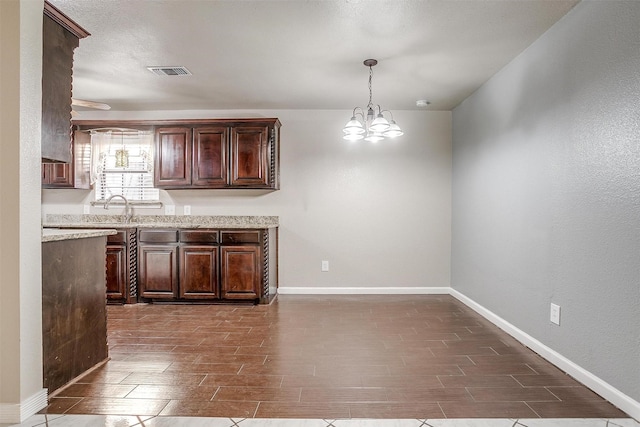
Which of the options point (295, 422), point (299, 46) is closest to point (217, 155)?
point (299, 46)

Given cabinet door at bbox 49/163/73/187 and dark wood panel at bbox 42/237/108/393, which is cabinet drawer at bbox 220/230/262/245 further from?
cabinet door at bbox 49/163/73/187

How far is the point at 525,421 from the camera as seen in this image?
1.82 m

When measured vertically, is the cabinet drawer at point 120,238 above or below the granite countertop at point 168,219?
below

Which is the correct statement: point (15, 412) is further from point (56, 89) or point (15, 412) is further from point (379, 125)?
point (379, 125)

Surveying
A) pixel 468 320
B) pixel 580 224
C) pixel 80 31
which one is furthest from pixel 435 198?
pixel 80 31

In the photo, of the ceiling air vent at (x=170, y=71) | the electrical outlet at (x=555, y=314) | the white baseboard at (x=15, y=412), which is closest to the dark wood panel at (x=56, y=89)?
the ceiling air vent at (x=170, y=71)

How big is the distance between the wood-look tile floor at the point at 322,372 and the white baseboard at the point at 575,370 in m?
0.04

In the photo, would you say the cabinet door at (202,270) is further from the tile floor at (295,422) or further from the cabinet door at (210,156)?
the tile floor at (295,422)

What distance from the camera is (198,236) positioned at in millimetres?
4152

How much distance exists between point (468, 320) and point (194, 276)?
112 inches

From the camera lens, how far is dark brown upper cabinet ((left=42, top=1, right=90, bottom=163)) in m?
2.03

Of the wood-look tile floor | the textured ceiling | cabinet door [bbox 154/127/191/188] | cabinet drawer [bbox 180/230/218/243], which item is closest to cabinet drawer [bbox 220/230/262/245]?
cabinet drawer [bbox 180/230/218/243]

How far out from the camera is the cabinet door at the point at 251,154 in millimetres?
4387

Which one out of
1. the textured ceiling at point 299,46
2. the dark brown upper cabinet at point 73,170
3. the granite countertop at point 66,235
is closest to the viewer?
the granite countertop at point 66,235
